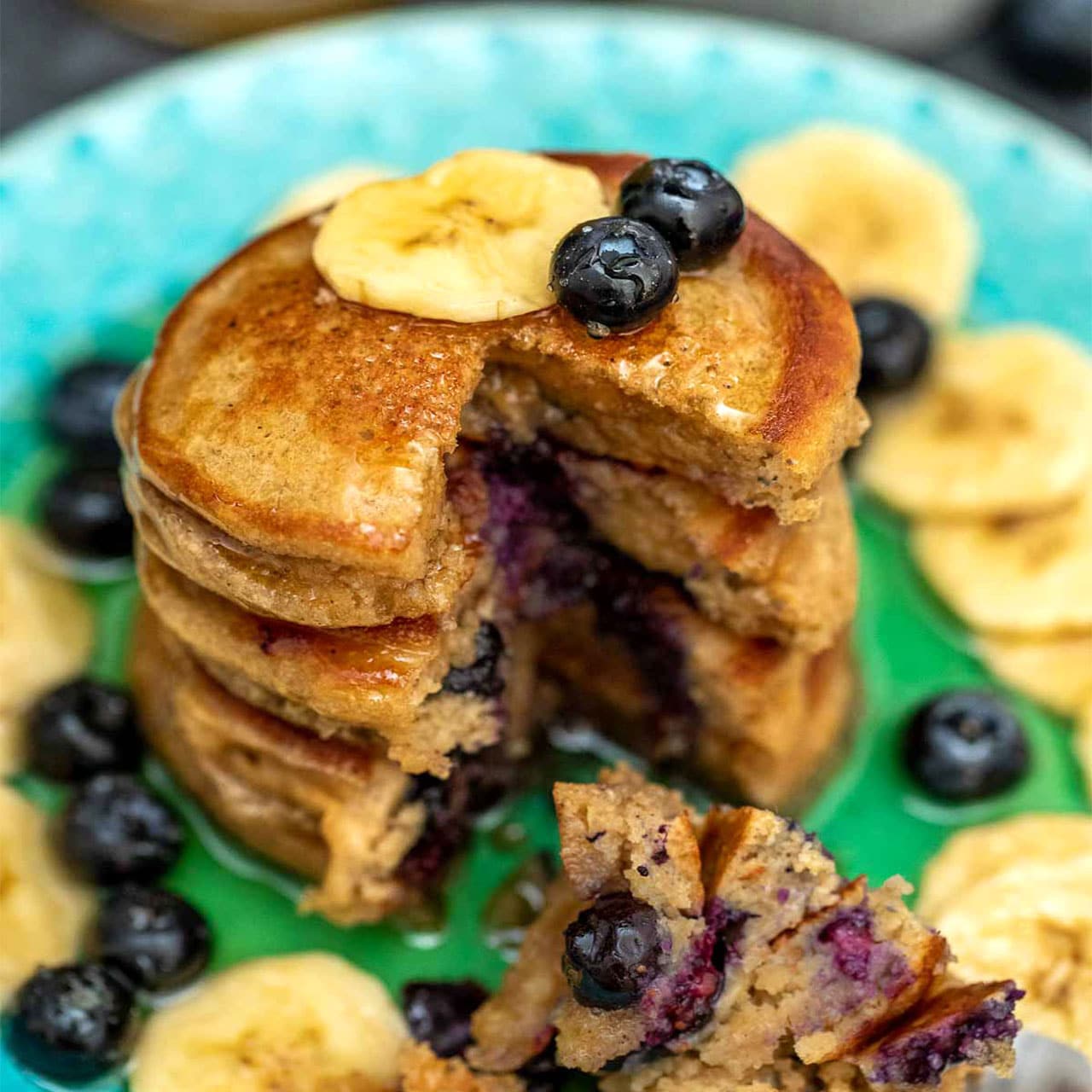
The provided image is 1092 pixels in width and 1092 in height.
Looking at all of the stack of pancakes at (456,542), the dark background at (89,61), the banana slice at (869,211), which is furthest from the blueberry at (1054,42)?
the stack of pancakes at (456,542)

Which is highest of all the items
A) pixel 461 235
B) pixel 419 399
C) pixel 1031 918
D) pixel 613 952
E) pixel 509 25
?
pixel 461 235

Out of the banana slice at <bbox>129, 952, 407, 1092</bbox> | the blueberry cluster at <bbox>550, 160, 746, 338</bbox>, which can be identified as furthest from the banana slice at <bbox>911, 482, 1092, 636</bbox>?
the banana slice at <bbox>129, 952, 407, 1092</bbox>

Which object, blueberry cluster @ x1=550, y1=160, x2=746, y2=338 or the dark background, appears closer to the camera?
blueberry cluster @ x1=550, y1=160, x2=746, y2=338

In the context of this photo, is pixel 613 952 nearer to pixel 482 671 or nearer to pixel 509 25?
pixel 482 671

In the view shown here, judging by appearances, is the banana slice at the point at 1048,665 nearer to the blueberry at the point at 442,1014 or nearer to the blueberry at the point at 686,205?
the blueberry at the point at 686,205

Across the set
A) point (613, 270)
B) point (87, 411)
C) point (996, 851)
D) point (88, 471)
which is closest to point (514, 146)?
point (87, 411)

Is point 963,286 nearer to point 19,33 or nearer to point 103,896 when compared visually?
point 103,896

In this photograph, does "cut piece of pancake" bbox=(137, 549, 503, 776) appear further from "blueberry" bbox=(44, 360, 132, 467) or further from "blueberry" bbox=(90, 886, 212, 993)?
"blueberry" bbox=(44, 360, 132, 467)
